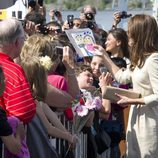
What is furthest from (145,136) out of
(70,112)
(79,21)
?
(79,21)

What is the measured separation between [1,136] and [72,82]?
1454mm

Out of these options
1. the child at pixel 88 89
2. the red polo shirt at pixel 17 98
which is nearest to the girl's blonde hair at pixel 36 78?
the red polo shirt at pixel 17 98

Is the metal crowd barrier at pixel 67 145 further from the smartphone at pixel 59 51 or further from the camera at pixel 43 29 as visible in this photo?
the camera at pixel 43 29

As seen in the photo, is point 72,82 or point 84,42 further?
point 84,42

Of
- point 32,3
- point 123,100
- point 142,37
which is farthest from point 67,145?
point 32,3

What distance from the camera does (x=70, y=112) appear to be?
18.0 feet

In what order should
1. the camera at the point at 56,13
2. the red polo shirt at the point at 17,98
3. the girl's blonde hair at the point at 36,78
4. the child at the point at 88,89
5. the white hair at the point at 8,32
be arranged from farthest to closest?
1. the camera at the point at 56,13
2. the child at the point at 88,89
3. the girl's blonde hair at the point at 36,78
4. the white hair at the point at 8,32
5. the red polo shirt at the point at 17,98

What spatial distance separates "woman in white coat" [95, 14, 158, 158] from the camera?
514 cm

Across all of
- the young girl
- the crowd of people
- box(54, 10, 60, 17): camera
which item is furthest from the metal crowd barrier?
box(54, 10, 60, 17): camera

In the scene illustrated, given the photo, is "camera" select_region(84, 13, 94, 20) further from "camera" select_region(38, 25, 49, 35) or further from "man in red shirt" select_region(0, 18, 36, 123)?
"man in red shirt" select_region(0, 18, 36, 123)

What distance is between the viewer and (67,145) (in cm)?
532

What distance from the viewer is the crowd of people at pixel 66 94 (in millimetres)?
4043

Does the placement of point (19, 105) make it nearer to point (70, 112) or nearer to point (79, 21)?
point (70, 112)

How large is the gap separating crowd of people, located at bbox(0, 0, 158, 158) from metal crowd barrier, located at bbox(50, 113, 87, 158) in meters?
0.01
